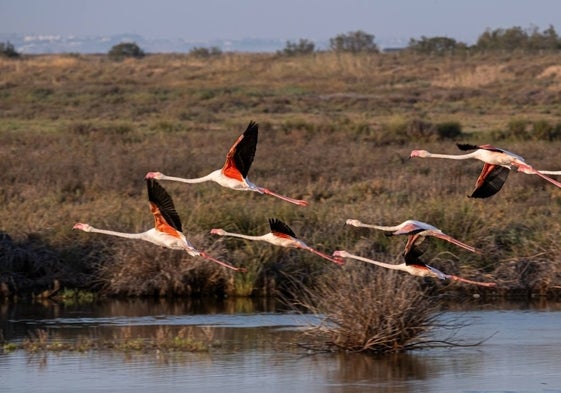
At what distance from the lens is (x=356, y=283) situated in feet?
40.9

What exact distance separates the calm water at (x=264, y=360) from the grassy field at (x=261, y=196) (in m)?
0.82

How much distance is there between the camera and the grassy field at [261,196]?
52.6 feet

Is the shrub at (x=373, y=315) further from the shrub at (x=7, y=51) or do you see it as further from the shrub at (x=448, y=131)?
the shrub at (x=7, y=51)

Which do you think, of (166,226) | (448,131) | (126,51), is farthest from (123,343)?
(126,51)

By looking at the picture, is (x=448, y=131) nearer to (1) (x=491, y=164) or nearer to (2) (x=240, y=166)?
(1) (x=491, y=164)

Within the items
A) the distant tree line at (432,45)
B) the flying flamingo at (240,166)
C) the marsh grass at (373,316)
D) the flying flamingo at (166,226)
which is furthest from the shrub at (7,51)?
the flying flamingo at (240,166)

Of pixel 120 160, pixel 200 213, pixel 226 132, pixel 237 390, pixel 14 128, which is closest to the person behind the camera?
pixel 237 390

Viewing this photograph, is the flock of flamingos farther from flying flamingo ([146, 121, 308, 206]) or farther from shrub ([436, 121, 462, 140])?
shrub ([436, 121, 462, 140])

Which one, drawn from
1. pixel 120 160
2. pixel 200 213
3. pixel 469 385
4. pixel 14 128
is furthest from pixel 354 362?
pixel 14 128

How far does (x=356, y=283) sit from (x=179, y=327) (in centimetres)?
267

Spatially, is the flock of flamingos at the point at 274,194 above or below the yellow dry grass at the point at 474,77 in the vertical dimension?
above

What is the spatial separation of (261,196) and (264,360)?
795 centimetres

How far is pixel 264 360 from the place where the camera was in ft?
41.4

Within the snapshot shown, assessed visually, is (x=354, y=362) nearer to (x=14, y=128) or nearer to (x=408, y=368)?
(x=408, y=368)
